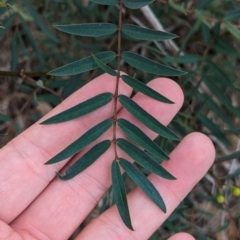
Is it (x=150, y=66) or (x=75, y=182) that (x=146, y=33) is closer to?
(x=150, y=66)

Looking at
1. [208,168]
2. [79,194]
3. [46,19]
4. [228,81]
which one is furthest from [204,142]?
[46,19]

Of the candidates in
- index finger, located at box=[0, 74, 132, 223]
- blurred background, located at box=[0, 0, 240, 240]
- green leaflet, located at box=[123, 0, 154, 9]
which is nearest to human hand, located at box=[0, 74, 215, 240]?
index finger, located at box=[0, 74, 132, 223]

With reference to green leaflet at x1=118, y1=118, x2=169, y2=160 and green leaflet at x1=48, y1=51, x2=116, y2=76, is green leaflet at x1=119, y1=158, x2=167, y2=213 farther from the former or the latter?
green leaflet at x1=48, y1=51, x2=116, y2=76

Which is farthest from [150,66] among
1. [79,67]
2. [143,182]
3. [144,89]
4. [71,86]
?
[71,86]

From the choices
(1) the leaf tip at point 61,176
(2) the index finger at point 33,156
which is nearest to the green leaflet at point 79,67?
(2) the index finger at point 33,156

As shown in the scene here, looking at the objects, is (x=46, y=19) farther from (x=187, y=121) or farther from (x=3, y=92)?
(x=187, y=121)

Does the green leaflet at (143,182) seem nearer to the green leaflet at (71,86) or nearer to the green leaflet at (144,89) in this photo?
the green leaflet at (144,89)
